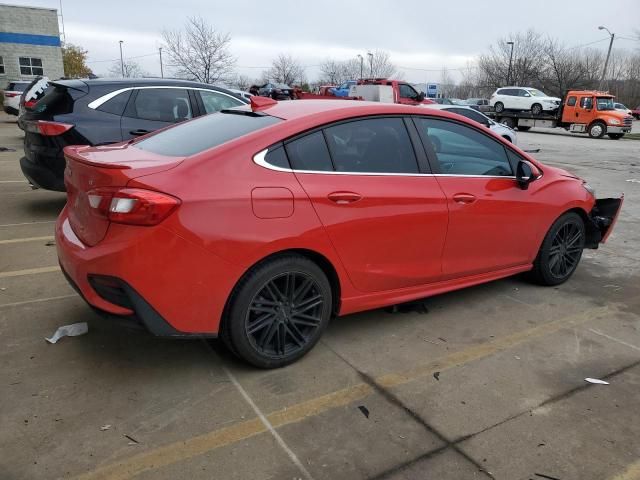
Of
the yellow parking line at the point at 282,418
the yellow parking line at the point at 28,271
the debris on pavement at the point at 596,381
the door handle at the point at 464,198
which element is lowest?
the yellow parking line at the point at 28,271

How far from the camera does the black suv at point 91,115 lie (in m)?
5.94

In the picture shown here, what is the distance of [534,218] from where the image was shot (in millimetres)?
4367

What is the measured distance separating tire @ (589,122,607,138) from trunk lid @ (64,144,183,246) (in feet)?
95.3

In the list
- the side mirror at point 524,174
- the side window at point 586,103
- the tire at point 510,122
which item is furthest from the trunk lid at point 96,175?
the tire at point 510,122

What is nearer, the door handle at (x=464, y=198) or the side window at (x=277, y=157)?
the side window at (x=277, y=157)

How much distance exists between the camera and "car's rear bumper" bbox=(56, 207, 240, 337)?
2682 mm

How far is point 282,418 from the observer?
2.77 m

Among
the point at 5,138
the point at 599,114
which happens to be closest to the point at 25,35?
the point at 5,138

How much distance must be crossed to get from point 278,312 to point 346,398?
2.06 feet

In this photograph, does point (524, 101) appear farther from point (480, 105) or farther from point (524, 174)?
point (524, 174)

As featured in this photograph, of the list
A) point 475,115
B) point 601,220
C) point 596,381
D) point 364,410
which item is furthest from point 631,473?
point 475,115

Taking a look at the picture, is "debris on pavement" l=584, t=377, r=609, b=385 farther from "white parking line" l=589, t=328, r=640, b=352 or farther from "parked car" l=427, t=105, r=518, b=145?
"parked car" l=427, t=105, r=518, b=145

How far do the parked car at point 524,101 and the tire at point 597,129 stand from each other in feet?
9.84

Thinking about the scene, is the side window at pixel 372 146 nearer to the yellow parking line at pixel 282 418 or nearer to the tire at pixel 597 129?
the yellow parking line at pixel 282 418
